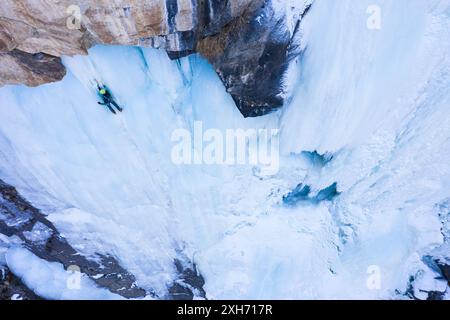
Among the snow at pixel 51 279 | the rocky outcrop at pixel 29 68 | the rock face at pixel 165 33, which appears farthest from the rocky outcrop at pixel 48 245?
the rock face at pixel 165 33

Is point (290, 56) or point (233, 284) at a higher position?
point (290, 56)

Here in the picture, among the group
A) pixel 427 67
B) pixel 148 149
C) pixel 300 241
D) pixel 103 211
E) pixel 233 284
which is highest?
pixel 427 67

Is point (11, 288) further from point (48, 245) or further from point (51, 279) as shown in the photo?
point (48, 245)

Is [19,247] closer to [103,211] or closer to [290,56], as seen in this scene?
[103,211]

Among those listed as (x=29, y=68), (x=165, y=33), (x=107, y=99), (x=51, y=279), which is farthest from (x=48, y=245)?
(x=165, y=33)

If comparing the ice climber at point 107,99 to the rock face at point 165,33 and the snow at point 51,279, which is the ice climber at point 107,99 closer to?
the rock face at point 165,33
